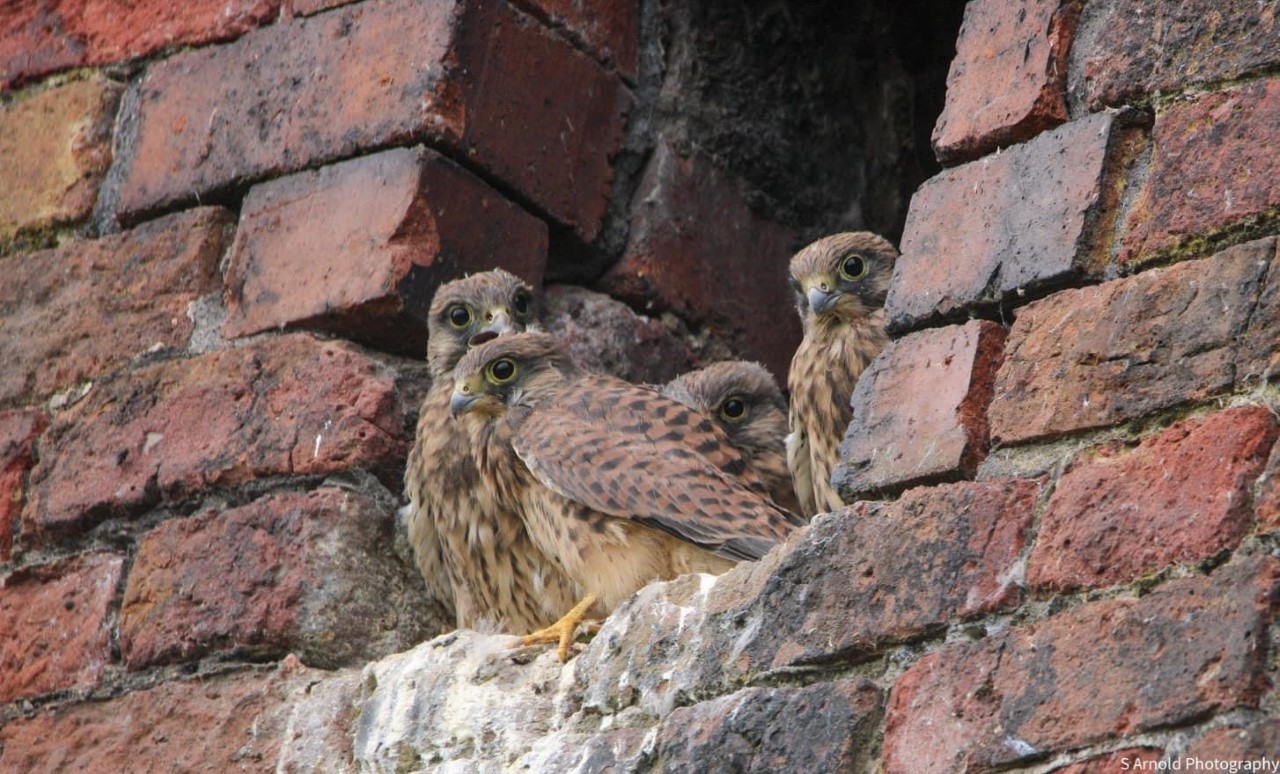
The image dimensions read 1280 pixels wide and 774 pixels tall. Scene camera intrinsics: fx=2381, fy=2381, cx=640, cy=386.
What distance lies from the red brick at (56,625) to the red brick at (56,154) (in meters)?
0.86

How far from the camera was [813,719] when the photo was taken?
10.5 ft

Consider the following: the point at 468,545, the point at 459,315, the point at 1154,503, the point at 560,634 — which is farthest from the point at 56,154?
the point at 1154,503

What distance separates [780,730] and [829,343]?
5.14ft

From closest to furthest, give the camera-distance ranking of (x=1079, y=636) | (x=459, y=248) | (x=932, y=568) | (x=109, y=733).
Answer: (x=1079, y=636) → (x=932, y=568) → (x=109, y=733) → (x=459, y=248)

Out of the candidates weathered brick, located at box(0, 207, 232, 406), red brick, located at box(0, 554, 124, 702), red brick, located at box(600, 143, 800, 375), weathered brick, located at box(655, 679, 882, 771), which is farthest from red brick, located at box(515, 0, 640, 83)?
weathered brick, located at box(655, 679, 882, 771)

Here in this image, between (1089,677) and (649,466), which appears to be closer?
(1089,677)

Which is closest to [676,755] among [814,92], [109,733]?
[109,733]

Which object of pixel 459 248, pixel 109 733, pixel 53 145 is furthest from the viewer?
pixel 53 145

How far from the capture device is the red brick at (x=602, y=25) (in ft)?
16.2

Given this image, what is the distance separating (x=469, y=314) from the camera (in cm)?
483

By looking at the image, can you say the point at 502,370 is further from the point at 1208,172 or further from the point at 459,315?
the point at 1208,172

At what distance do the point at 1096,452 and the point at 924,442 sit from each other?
32cm

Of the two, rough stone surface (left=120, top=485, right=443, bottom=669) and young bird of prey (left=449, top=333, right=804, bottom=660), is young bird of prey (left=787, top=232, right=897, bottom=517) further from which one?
rough stone surface (left=120, top=485, right=443, bottom=669)

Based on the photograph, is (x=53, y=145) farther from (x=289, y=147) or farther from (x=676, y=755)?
(x=676, y=755)
